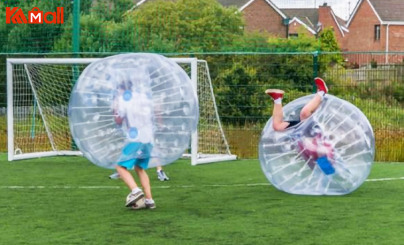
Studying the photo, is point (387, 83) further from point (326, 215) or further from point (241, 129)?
point (326, 215)

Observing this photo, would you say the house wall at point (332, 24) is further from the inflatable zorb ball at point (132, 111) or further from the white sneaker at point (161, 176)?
the inflatable zorb ball at point (132, 111)

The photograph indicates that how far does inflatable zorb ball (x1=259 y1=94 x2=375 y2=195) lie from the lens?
964 cm

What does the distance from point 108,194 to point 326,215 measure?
274 centimetres

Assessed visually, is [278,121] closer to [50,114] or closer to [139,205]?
[139,205]

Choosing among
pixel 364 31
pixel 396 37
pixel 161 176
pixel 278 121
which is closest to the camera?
pixel 278 121

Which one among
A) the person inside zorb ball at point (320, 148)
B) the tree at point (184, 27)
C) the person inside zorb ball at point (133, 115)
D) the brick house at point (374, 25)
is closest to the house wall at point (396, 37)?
the brick house at point (374, 25)

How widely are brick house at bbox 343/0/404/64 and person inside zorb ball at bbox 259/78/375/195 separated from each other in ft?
112

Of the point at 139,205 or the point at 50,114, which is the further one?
the point at 50,114

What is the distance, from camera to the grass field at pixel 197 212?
731 cm

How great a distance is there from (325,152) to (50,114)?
7.11m

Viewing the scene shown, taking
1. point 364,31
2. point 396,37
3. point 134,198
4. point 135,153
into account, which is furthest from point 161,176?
point 364,31

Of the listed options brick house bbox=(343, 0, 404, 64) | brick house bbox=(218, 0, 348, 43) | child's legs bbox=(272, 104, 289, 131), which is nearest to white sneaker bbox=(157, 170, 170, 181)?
child's legs bbox=(272, 104, 289, 131)

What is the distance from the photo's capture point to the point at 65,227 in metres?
7.81

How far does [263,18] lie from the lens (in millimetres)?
35844
